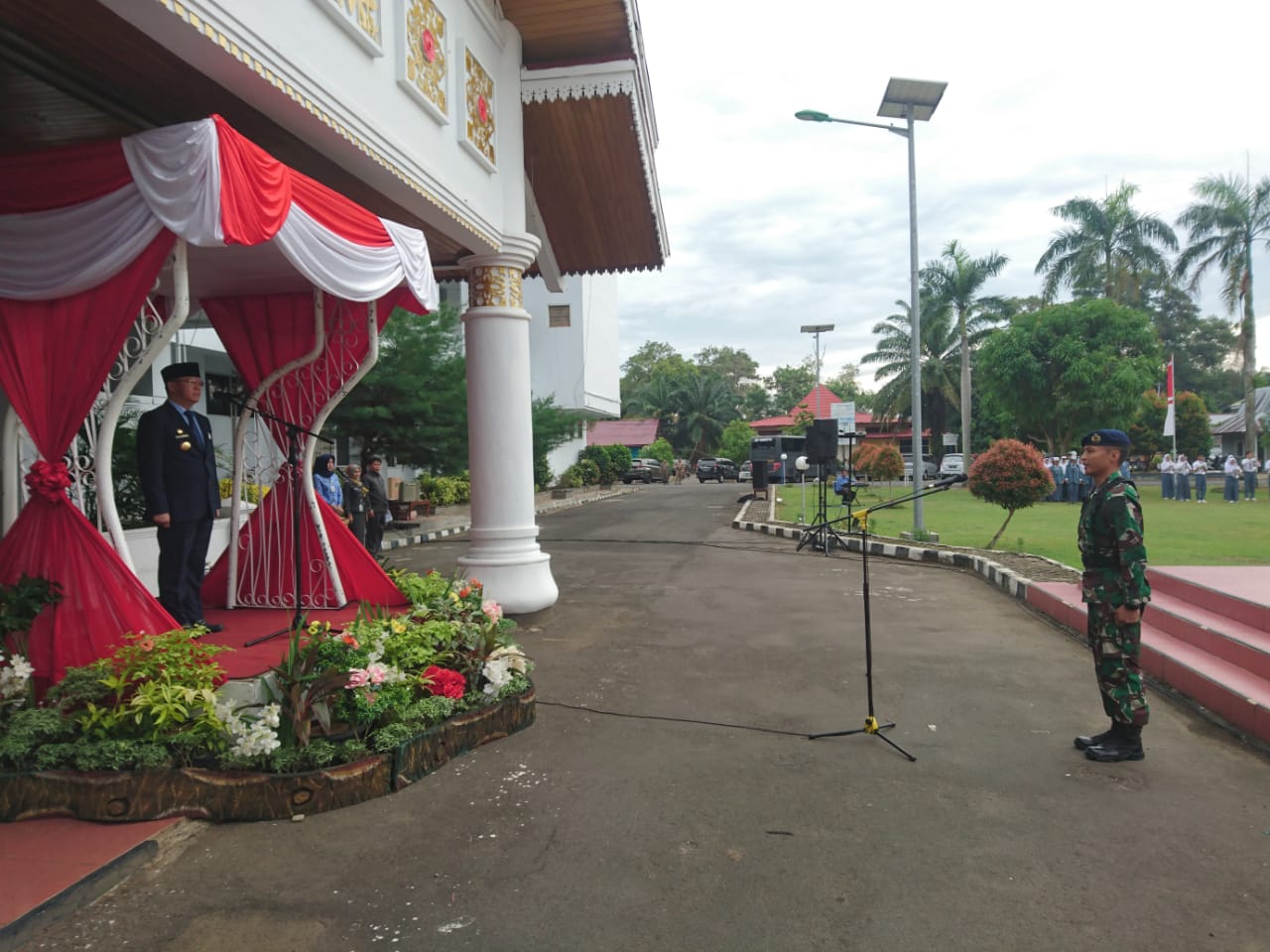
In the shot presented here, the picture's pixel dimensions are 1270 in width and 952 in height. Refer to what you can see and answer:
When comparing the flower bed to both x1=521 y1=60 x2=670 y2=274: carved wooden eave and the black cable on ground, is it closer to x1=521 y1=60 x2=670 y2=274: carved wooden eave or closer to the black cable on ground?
the black cable on ground

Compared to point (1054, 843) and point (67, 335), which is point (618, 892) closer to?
point (1054, 843)

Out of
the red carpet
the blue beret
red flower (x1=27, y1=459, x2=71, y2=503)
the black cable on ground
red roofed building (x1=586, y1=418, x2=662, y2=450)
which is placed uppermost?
red roofed building (x1=586, y1=418, x2=662, y2=450)

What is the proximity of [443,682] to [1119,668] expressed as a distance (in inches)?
135

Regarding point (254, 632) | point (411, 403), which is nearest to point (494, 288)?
point (254, 632)

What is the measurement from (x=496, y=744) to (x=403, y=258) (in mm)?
2817

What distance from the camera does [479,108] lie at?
6699 millimetres

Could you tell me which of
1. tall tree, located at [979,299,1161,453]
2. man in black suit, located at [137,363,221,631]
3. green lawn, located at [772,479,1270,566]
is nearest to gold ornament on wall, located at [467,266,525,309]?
man in black suit, located at [137,363,221,631]

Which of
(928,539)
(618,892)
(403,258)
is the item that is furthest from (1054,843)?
(928,539)

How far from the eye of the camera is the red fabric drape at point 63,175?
3686 millimetres

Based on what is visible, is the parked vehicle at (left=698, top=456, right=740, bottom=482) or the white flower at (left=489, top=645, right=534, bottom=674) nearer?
the white flower at (left=489, top=645, right=534, bottom=674)

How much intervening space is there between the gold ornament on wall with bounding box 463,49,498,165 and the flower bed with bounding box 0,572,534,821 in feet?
14.4

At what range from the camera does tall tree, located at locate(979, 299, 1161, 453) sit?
2412 centimetres

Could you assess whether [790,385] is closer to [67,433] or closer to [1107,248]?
[1107,248]

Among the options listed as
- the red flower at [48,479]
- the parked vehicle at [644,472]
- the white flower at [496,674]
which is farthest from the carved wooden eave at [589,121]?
the parked vehicle at [644,472]
